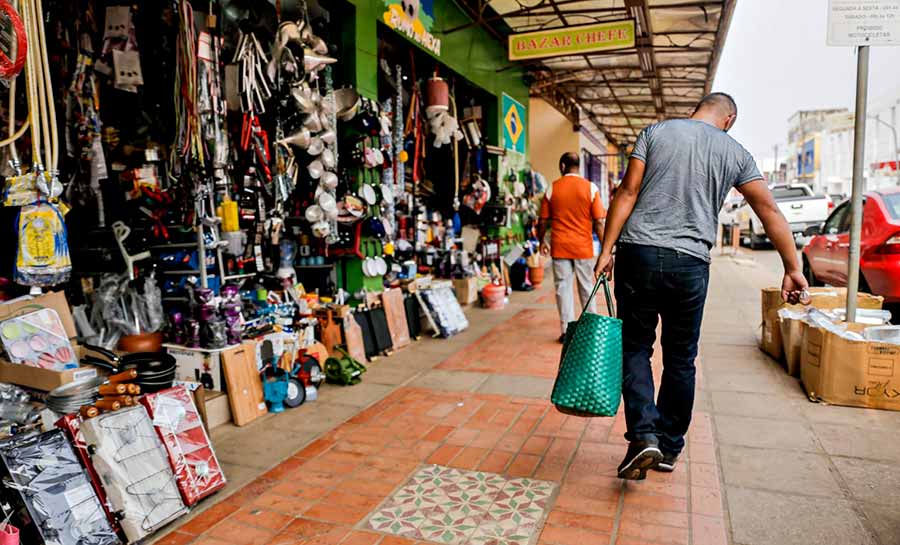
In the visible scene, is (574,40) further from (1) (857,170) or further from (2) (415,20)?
(1) (857,170)

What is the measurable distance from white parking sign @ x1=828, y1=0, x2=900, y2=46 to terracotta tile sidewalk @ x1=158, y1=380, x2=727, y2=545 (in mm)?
2852

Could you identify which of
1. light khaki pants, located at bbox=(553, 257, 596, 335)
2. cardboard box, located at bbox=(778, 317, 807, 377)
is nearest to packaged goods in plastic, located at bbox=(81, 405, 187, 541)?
light khaki pants, located at bbox=(553, 257, 596, 335)

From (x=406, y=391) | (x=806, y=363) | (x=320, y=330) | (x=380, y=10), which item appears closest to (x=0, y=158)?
(x=320, y=330)

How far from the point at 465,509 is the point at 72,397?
6.47 feet

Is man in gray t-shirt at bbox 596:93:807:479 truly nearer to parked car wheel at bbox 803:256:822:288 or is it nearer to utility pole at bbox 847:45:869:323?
utility pole at bbox 847:45:869:323

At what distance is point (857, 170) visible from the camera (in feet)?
14.2

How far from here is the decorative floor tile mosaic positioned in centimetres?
253

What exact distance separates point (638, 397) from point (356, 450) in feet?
5.47

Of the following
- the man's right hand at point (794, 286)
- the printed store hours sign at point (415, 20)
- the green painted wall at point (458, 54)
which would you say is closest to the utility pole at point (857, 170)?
the man's right hand at point (794, 286)

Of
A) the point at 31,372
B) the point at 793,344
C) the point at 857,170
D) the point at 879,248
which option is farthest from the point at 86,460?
the point at 879,248

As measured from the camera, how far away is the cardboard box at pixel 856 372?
376cm

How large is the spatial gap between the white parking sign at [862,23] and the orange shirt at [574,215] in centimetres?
221

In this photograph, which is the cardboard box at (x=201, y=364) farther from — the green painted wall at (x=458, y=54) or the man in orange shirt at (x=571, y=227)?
the man in orange shirt at (x=571, y=227)

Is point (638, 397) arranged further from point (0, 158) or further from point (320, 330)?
point (0, 158)
